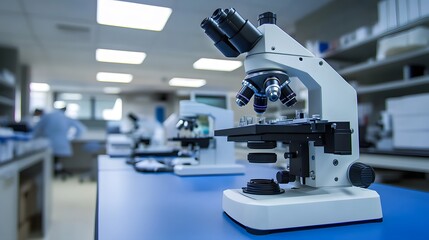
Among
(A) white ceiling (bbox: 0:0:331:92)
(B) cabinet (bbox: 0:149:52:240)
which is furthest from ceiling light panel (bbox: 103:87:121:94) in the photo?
(B) cabinet (bbox: 0:149:52:240)

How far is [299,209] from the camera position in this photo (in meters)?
0.54

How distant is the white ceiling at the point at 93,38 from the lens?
4.16 feet

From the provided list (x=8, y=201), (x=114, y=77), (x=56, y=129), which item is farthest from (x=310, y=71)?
(x=114, y=77)

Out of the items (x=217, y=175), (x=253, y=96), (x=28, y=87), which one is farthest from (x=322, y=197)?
(x=28, y=87)

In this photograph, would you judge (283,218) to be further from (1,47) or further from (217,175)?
(1,47)

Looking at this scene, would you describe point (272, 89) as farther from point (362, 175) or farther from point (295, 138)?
point (362, 175)

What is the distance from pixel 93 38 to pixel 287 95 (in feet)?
10.9

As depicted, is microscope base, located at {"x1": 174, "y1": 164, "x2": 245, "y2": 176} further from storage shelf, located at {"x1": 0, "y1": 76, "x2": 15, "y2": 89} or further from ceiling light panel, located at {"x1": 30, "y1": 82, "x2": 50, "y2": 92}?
ceiling light panel, located at {"x1": 30, "y1": 82, "x2": 50, "y2": 92}

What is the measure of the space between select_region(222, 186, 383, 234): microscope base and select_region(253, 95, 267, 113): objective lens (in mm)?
195

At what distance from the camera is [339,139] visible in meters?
0.60

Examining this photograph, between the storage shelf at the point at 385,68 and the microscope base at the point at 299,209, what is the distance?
4.70 ft

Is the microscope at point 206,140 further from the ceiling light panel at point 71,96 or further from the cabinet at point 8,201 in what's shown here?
the ceiling light panel at point 71,96

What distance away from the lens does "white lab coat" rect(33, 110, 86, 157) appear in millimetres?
4684

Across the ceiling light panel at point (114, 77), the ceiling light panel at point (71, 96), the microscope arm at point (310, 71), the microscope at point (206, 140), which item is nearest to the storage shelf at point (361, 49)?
the microscope at point (206, 140)
